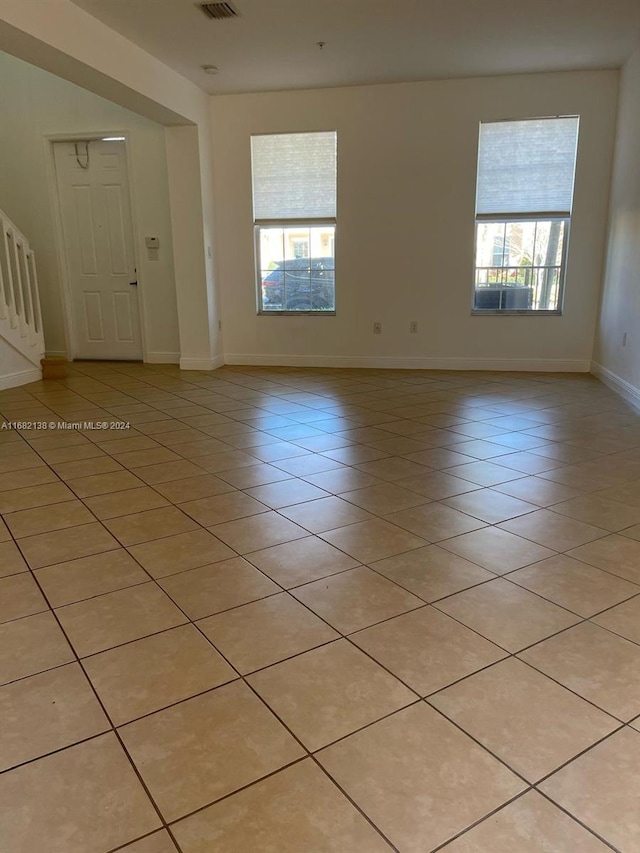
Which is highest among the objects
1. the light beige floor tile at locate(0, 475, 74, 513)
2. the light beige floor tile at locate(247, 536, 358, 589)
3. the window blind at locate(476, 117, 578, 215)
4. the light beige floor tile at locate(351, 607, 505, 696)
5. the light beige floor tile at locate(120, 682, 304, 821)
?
the window blind at locate(476, 117, 578, 215)

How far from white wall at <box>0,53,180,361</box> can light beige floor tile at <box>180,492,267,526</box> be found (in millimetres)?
4159

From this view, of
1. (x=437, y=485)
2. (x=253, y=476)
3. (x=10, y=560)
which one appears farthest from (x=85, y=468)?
(x=437, y=485)

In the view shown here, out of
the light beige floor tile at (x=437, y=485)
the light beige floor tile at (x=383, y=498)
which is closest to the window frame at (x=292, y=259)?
the light beige floor tile at (x=437, y=485)

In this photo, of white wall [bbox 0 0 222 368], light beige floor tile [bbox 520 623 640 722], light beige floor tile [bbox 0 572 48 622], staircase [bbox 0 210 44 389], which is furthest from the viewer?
staircase [bbox 0 210 44 389]

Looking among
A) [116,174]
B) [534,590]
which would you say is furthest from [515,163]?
[534,590]

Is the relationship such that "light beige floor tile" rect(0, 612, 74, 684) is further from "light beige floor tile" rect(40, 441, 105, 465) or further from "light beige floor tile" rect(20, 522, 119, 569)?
"light beige floor tile" rect(40, 441, 105, 465)

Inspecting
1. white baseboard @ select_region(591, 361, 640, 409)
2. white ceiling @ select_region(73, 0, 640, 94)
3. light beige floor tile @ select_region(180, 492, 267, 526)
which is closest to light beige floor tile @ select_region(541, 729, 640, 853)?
light beige floor tile @ select_region(180, 492, 267, 526)

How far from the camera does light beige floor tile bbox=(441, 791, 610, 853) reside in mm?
1084

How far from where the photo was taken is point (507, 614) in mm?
1828

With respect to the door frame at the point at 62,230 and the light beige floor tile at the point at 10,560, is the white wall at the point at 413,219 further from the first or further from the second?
the light beige floor tile at the point at 10,560

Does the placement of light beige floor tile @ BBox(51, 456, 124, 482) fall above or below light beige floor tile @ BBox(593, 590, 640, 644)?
below

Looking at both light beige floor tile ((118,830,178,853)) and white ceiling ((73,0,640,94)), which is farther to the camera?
white ceiling ((73,0,640,94))

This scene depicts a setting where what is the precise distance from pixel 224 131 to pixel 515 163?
2.91 m

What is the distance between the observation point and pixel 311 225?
20.2 ft
